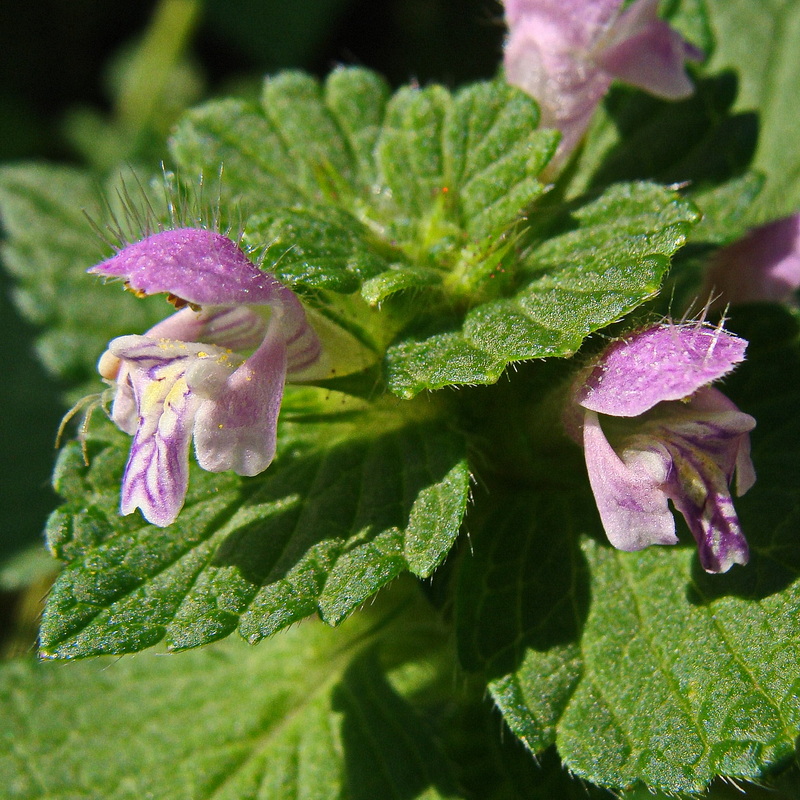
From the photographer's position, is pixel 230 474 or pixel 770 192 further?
pixel 770 192

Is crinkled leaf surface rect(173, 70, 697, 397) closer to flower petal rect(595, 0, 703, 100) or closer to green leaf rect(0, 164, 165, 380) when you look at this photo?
flower petal rect(595, 0, 703, 100)

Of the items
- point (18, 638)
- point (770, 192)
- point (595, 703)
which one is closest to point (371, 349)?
point (595, 703)

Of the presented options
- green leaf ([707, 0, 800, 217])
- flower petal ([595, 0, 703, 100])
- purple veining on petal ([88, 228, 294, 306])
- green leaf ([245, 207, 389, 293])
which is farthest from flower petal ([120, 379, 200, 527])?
green leaf ([707, 0, 800, 217])

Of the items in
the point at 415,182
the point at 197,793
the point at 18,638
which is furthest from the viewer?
the point at 18,638

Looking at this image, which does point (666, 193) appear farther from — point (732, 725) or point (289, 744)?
point (289, 744)

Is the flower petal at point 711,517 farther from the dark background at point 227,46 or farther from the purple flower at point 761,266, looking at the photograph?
the dark background at point 227,46

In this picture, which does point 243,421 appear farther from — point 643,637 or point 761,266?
point 761,266
